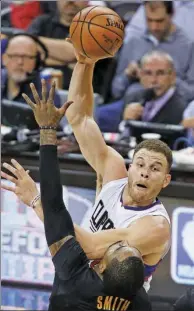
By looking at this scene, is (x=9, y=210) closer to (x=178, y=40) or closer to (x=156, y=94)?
(x=156, y=94)

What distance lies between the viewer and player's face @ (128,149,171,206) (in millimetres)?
4477

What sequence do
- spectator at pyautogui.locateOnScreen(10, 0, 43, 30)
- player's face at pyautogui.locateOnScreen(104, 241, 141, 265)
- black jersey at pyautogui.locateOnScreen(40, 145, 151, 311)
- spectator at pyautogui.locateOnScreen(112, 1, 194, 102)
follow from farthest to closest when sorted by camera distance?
spectator at pyautogui.locateOnScreen(10, 0, 43, 30), spectator at pyautogui.locateOnScreen(112, 1, 194, 102), black jersey at pyautogui.locateOnScreen(40, 145, 151, 311), player's face at pyautogui.locateOnScreen(104, 241, 141, 265)

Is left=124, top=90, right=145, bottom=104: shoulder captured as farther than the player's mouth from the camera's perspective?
Yes

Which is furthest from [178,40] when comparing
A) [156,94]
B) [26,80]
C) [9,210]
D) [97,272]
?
[97,272]

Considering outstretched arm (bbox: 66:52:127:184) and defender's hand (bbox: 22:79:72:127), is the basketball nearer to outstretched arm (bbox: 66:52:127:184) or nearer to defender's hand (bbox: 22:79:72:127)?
outstretched arm (bbox: 66:52:127:184)

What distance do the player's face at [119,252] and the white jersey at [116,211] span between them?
511 mm

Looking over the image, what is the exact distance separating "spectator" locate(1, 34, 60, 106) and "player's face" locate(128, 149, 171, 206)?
129 inches

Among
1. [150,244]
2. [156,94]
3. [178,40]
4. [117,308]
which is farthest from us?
[178,40]

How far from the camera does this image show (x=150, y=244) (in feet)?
14.5

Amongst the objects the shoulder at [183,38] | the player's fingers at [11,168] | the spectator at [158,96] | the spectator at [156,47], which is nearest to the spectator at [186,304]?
the player's fingers at [11,168]

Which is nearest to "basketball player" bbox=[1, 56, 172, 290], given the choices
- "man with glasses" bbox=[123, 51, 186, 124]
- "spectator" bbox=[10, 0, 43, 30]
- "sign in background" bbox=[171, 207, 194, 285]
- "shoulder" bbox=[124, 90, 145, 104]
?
"sign in background" bbox=[171, 207, 194, 285]

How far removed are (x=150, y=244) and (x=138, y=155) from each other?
0.46 metres

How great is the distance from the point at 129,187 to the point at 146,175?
5.7 inches

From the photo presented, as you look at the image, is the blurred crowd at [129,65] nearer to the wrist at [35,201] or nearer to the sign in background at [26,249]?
the sign in background at [26,249]
